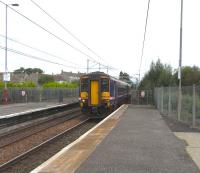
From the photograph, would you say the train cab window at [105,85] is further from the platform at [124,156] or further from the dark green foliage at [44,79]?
the dark green foliage at [44,79]

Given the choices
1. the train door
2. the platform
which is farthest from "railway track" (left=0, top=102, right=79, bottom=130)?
the platform

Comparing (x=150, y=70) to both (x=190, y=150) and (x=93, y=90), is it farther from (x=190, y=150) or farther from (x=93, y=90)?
(x=190, y=150)

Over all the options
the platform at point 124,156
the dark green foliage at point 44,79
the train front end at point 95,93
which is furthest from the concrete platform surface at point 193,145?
the dark green foliage at point 44,79

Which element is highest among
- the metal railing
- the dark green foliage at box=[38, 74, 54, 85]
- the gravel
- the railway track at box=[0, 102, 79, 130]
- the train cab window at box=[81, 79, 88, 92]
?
the dark green foliage at box=[38, 74, 54, 85]

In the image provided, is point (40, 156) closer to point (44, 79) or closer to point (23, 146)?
point (23, 146)

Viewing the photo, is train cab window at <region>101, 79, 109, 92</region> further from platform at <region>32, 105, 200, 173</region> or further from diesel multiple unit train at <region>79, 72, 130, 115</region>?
platform at <region>32, 105, 200, 173</region>

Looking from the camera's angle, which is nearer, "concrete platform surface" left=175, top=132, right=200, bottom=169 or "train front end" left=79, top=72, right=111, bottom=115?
"concrete platform surface" left=175, top=132, right=200, bottom=169

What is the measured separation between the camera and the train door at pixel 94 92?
2625 cm

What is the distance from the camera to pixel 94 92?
2636 cm

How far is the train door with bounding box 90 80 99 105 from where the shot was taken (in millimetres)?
26250

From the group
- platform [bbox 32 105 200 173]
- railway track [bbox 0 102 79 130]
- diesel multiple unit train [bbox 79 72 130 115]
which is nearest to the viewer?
platform [bbox 32 105 200 173]

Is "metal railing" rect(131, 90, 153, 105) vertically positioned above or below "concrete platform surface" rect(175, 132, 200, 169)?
above

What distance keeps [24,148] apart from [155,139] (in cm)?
467

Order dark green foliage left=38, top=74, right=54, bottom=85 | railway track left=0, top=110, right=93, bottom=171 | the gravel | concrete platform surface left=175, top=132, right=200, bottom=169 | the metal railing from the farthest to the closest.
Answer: dark green foliage left=38, top=74, right=54, bottom=85 → the metal railing → railway track left=0, top=110, right=93, bottom=171 → the gravel → concrete platform surface left=175, top=132, right=200, bottom=169
